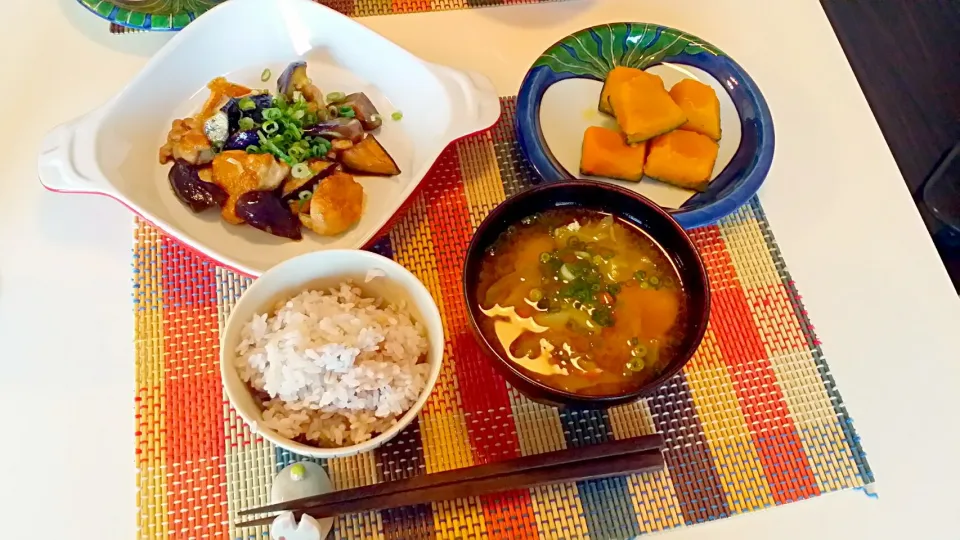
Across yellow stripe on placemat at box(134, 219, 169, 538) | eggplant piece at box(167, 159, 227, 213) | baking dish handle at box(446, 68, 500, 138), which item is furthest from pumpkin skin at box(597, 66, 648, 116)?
yellow stripe on placemat at box(134, 219, 169, 538)

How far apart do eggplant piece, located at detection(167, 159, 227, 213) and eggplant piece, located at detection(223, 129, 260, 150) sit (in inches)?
3.7

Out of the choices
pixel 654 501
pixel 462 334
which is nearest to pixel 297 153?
pixel 462 334

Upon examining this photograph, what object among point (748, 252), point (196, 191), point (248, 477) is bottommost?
point (248, 477)

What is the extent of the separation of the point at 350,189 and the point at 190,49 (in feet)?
1.64

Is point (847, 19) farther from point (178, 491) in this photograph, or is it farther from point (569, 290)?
point (178, 491)

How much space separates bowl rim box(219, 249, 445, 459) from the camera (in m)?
1.01

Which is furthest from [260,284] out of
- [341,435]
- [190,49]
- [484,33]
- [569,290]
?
[484,33]

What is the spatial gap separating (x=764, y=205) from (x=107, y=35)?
5.02ft

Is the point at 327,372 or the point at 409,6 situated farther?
the point at 409,6

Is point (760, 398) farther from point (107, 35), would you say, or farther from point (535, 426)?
point (107, 35)

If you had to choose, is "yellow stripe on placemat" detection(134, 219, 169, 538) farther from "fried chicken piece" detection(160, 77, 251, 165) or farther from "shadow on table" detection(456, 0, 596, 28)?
"shadow on table" detection(456, 0, 596, 28)

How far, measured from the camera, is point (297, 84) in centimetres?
146

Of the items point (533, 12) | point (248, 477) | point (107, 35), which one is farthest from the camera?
point (533, 12)

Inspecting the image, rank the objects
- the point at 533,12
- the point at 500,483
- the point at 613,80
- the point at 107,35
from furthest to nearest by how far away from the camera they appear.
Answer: the point at 533,12
the point at 107,35
the point at 613,80
the point at 500,483
